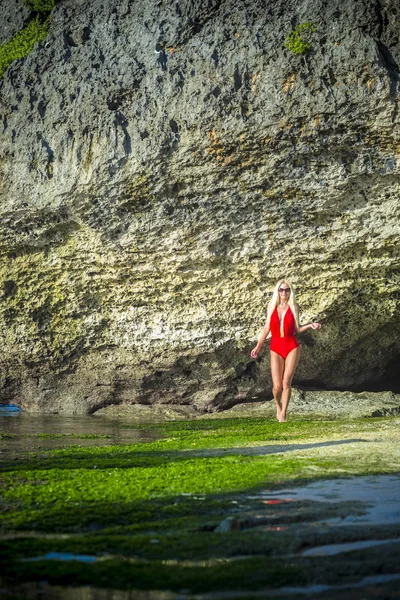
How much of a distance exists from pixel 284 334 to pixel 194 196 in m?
2.92

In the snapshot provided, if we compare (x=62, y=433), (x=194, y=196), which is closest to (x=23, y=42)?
(x=194, y=196)

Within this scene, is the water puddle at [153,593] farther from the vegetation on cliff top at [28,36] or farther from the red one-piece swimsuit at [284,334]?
the vegetation on cliff top at [28,36]

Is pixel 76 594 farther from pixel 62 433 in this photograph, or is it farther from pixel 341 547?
pixel 62 433

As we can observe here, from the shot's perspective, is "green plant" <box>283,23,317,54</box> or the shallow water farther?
"green plant" <box>283,23,317,54</box>

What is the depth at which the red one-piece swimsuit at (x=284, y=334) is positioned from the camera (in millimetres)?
9570

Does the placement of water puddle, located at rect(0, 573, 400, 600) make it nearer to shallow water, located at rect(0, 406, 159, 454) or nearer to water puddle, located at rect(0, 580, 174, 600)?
water puddle, located at rect(0, 580, 174, 600)

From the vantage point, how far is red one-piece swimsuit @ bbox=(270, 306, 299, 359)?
9.57 m

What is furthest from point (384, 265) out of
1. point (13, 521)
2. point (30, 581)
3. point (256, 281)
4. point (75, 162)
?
point (30, 581)

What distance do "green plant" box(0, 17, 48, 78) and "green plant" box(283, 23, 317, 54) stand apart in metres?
4.54

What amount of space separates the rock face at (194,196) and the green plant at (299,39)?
0.26 ft

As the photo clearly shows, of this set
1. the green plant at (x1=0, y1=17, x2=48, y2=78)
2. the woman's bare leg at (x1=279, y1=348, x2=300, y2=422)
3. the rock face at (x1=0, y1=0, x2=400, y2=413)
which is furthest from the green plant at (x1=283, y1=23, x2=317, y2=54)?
the green plant at (x1=0, y1=17, x2=48, y2=78)

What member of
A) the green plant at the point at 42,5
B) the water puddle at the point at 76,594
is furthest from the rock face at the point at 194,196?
the water puddle at the point at 76,594

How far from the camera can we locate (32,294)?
42.9 ft

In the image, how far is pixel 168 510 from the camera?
137 inches
